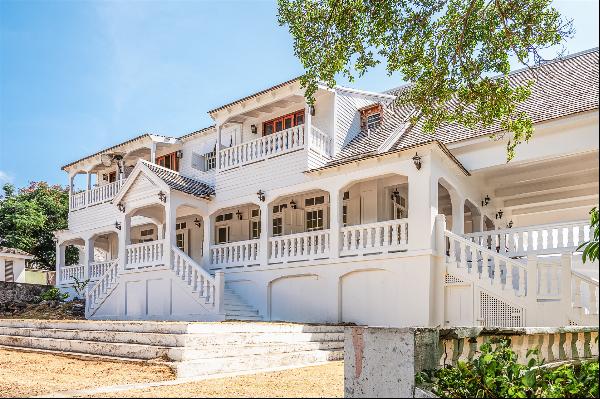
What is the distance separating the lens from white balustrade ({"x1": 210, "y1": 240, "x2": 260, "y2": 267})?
20.7 metres

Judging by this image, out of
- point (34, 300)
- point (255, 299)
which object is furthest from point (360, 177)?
point (34, 300)

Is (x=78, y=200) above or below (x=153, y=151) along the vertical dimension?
below

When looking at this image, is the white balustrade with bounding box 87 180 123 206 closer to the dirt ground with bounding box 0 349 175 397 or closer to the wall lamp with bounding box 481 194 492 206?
the dirt ground with bounding box 0 349 175 397

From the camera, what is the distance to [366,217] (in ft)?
66.6

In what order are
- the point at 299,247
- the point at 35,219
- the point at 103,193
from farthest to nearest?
1. the point at 35,219
2. the point at 103,193
3. the point at 299,247

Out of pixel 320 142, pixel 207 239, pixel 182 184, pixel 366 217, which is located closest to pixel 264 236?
pixel 207 239

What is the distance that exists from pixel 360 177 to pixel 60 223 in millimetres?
30000

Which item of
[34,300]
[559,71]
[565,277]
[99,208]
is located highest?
[559,71]

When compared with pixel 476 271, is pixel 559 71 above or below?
above

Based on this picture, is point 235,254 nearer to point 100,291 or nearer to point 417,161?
point 100,291

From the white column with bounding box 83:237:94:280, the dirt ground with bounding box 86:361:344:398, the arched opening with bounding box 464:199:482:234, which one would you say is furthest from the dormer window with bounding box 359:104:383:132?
the white column with bounding box 83:237:94:280

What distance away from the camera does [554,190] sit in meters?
19.9

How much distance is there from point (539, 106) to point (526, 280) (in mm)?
6374

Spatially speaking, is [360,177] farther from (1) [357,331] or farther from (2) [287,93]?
(1) [357,331]
